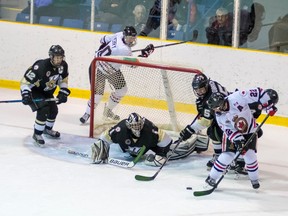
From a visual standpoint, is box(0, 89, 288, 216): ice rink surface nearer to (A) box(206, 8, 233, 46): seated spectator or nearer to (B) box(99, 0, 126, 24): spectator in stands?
(A) box(206, 8, 233, 46): seated spectator

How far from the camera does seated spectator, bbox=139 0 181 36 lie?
755cm

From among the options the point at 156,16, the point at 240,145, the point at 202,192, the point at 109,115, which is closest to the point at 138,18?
the point at 156,16

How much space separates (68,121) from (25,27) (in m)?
1.64

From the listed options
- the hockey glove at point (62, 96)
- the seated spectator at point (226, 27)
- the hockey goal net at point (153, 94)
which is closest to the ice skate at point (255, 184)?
the hockey goal net at point (153, 94)

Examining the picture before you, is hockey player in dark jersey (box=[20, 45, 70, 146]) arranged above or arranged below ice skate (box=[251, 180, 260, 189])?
above

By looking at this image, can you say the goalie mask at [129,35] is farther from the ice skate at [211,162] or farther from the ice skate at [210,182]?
→ the ice skate at [210,182]

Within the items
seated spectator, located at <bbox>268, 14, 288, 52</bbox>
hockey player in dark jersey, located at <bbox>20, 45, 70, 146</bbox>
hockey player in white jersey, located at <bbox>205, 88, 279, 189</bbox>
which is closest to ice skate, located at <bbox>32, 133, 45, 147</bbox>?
hockey player in dark jersey, located at <bbox>20, 45, 70, 146</bbox>

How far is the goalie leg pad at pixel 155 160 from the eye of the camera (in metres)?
5.55

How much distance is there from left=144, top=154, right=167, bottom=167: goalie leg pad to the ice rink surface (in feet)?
0.15

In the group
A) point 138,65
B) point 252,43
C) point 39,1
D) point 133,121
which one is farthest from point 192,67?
point 39,1

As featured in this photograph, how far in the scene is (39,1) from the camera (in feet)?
26.8

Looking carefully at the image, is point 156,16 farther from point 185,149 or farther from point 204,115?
point 204,115

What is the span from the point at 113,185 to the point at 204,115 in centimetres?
82

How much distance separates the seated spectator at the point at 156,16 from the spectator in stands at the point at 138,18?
→ 68mm
